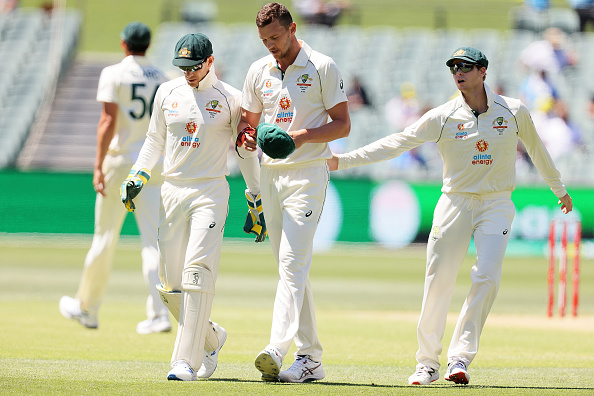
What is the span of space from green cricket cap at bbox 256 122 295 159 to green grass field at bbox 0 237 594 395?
1.44 m

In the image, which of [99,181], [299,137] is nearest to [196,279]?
[299,137]

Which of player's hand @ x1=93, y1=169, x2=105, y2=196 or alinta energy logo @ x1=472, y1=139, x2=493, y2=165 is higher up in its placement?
alinta energy logo @ x1=472, y1=139, x2=493, y2=165

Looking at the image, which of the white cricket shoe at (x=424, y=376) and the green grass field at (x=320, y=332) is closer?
the green grass field at (x=320, y=332)

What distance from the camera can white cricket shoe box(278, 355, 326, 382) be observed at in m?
6.33

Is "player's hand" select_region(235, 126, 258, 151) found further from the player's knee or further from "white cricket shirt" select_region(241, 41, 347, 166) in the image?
the player's knee

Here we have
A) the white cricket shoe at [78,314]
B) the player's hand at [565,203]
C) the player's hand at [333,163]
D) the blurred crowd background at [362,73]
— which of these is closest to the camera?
the player's hand at [333,163]

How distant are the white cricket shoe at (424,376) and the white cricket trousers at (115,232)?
3364 mm

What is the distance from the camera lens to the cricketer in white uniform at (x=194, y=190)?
6.44 meters

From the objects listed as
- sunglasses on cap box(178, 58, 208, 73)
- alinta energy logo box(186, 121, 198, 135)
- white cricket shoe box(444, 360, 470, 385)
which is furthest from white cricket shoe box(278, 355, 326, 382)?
sunglasses on cap box(178, 58, 208, 73)

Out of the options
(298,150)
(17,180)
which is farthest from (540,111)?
(298,150)

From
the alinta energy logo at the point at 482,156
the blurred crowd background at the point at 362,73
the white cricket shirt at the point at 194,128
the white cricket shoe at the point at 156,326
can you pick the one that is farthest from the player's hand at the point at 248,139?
the blurred crowd background at the point at 362,73

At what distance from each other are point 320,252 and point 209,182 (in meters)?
13.5

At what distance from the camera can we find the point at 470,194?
6.78 m

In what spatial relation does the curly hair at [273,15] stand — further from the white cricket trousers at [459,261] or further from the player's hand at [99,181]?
the player's hand at [99,181]
